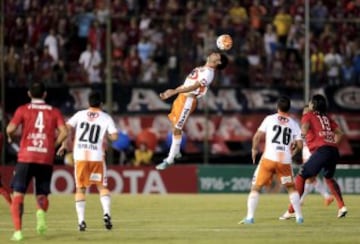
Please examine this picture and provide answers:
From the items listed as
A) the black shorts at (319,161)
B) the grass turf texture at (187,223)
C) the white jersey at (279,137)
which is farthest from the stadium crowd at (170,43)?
the white jersey at (279,137)

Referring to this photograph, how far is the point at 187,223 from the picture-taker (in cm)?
2141

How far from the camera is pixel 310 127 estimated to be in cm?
2248

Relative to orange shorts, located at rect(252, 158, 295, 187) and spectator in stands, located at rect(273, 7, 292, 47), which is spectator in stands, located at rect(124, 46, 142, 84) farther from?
orange shorts, located at rect(252, 158, 295, 187)

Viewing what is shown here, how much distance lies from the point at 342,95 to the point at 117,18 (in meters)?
6.80

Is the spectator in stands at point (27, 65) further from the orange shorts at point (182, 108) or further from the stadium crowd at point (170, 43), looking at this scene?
the orange shorts at point (182, 108)

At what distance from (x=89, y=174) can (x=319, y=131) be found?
4.92m

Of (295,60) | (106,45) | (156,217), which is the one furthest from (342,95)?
(156,217)

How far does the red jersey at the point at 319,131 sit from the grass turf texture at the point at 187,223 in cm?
138

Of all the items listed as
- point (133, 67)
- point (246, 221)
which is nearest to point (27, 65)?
point (133, 67)

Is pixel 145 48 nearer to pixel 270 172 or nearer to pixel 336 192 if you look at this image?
pixel 336 192

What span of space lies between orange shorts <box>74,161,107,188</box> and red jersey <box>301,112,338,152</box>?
4472 millimetres

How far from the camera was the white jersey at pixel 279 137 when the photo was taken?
2080cm

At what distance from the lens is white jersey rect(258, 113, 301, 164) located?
68.2 ft

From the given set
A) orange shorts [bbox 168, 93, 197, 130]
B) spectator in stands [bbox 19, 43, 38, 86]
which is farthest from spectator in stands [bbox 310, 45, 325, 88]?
orange shorts [bbox 168, 93, 197, 130]
